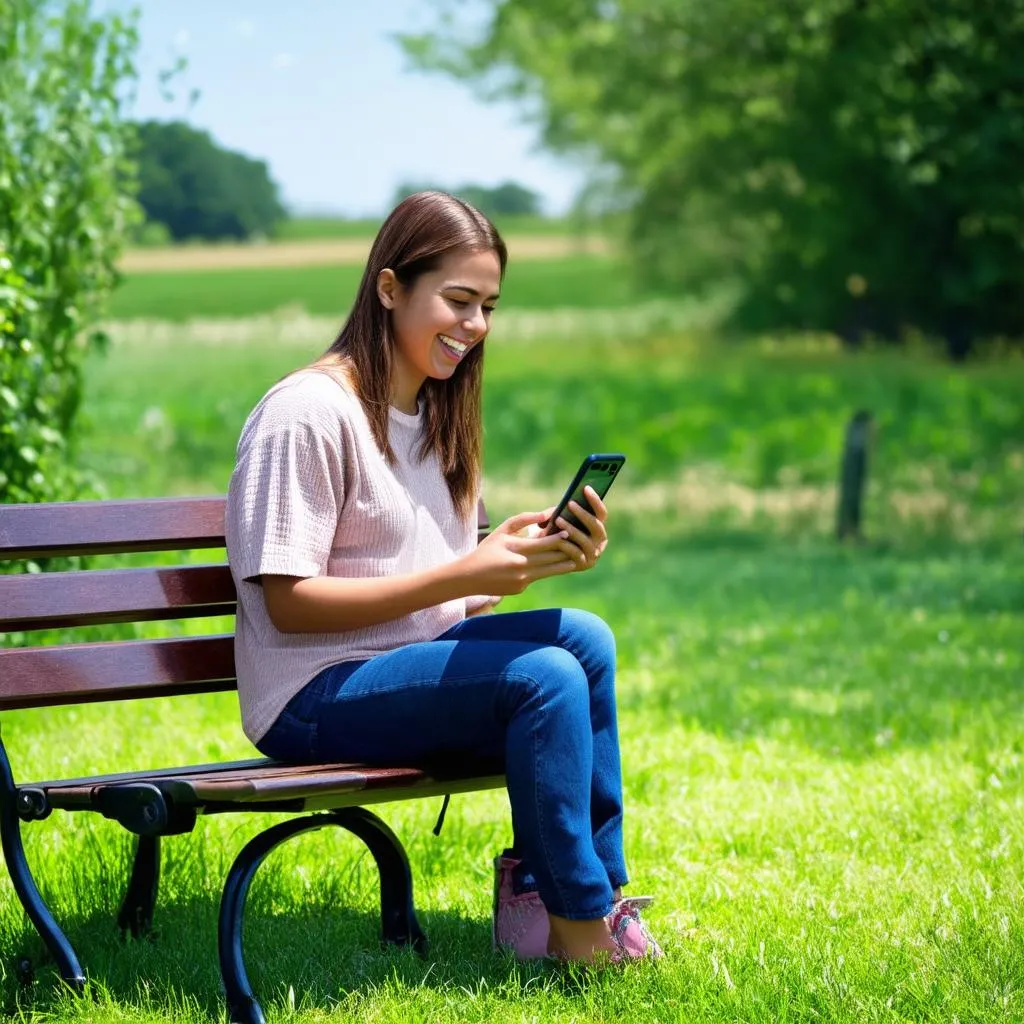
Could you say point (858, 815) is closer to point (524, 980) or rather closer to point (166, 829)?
point (524, 980)

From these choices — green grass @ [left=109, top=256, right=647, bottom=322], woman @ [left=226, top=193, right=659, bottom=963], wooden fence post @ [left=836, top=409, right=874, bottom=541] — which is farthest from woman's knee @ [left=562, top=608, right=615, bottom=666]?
wooden fence post @ [left=836, top=409, right=874, bottom=541]

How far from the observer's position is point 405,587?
3.31m

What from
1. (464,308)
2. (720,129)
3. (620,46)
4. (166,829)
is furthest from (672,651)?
(720,129)

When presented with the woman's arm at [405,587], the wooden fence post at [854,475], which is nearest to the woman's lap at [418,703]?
the woman's arm at [405,587]

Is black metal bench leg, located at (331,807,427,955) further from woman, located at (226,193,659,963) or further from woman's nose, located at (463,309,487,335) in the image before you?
woman's nose, located at (463,309,487,335)

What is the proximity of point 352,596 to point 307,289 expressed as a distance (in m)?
19.9

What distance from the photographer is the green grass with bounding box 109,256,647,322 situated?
18.1m

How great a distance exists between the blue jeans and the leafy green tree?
126 inches

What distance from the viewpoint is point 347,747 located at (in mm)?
3365

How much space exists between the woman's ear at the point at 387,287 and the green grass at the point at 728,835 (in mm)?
1338

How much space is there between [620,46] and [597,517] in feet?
72.3

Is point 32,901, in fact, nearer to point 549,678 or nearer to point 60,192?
point 549,678

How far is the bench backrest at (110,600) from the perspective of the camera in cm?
349

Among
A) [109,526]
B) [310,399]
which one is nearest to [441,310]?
[310,399]
